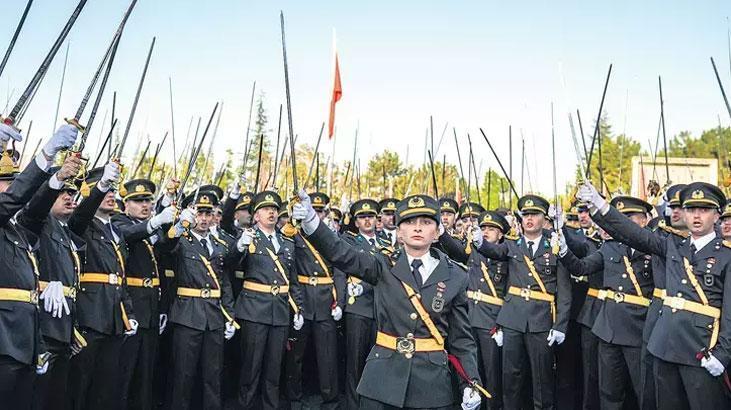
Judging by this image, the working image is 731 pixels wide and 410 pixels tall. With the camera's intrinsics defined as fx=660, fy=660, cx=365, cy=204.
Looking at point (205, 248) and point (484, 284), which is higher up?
point (205, 248)

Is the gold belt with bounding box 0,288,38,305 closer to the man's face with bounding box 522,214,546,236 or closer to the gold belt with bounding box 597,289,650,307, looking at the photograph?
the man's face with bounding box 522,214,546,236

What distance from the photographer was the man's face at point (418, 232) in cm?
475

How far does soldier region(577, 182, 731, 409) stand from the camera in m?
5.50

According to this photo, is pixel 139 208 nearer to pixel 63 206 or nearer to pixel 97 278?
pixel 97 278

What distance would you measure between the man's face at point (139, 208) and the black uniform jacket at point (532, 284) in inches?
156

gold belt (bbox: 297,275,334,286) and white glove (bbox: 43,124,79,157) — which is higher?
white glove (bbox: 43,124,79,157)

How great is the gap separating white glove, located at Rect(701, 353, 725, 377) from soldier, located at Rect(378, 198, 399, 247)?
14.9 ft

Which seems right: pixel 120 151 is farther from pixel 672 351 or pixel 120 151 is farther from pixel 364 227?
pixel 672 351

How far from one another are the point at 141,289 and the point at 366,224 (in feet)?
10.8

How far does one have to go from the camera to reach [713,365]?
17.6ft

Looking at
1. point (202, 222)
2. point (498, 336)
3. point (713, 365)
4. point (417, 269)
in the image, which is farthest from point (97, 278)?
point (713, 365)

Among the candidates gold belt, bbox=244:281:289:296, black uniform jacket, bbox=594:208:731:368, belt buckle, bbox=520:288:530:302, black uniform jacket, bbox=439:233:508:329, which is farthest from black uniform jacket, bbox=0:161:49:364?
belt buckle, bbox=520:288:530:302

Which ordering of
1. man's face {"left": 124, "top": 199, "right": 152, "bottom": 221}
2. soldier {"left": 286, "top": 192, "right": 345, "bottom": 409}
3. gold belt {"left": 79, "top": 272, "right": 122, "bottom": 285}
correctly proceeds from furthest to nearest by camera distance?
soldier {"left": 286, "top": 192, "right": 345, "bottom": 409} < man's face {"left": 124, "top": 199, "right": 152, "bottom": 221} < gold belt {"left": 79, "top": 272, "right": 122, "bottom": 285}

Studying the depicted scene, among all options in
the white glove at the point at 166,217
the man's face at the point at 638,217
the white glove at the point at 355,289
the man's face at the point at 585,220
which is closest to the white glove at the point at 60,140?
the white glove at the point at 166,217
